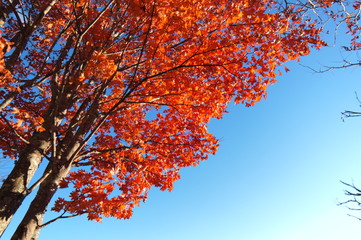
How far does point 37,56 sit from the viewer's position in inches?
365

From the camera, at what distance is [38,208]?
4902 mm

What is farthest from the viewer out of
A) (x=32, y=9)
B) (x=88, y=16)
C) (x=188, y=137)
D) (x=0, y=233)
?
(x=188, y=137)

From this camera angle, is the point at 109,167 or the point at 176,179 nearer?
the point at 109,167

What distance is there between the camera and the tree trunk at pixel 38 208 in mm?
4613

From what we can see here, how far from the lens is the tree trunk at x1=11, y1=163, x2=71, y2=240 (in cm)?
461

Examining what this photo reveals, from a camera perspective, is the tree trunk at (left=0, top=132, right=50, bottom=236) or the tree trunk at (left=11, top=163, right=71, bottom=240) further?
the tree trunk at (left=0, top=132, right=50, bottom=236)

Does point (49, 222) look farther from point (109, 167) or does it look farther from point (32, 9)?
point (32, 9)

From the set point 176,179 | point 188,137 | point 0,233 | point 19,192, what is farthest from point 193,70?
point 0,233

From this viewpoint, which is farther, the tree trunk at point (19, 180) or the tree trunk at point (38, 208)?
the tree trunk at point (19, 180)

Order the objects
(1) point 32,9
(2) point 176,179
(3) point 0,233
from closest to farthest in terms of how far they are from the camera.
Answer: (3) point 0,233, (1) point 32,9, (2) point 176,179

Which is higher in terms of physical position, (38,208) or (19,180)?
(19,180)

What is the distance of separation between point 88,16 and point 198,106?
3.76 m

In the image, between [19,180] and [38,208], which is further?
[19,180]

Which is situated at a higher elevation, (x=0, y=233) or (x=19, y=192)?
(x=19, y=192)
